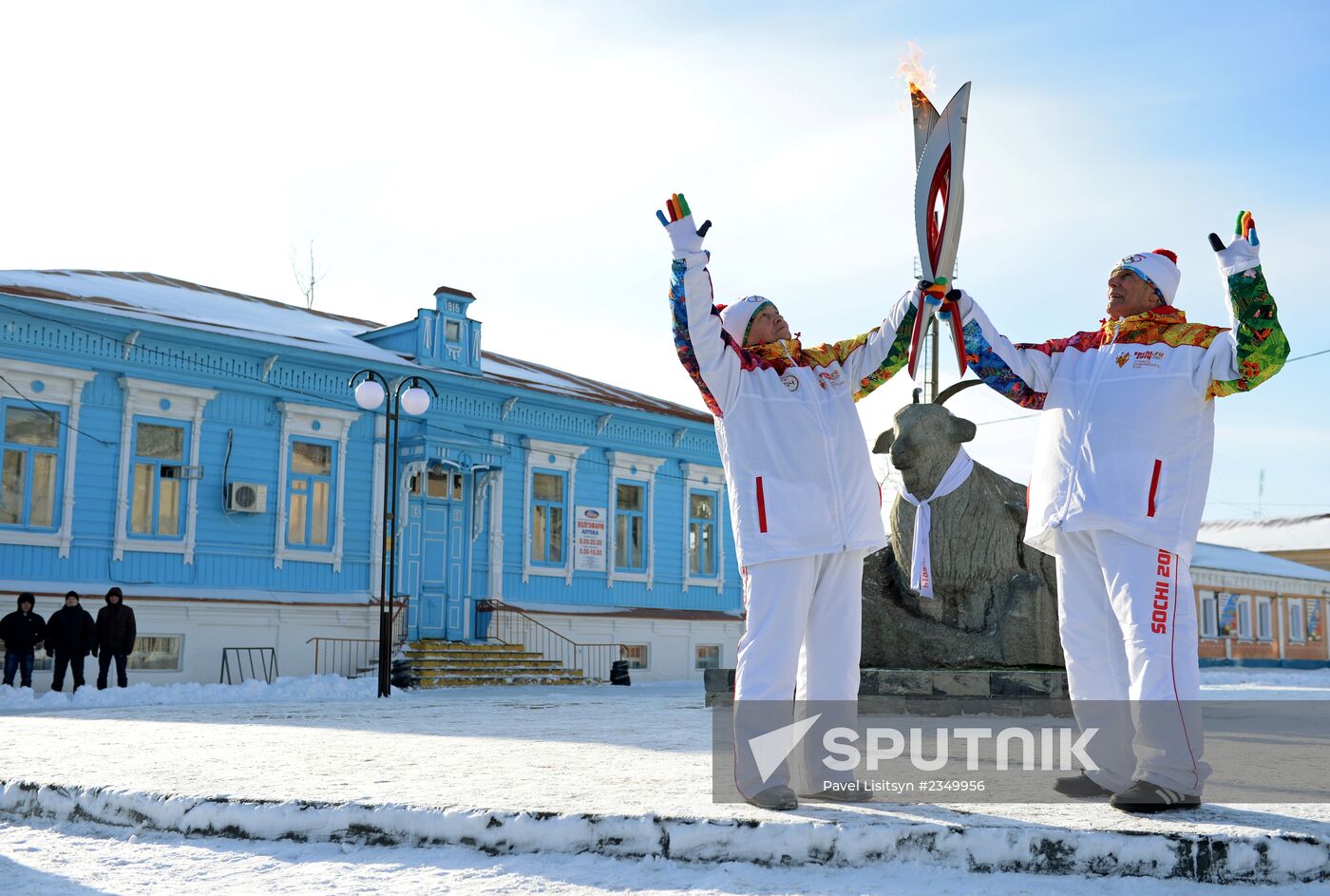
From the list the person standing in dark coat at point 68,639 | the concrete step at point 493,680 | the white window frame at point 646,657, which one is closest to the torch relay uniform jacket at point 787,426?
the person standing in dark coat at point 68,639

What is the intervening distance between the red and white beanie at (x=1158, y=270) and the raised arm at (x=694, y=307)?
57.0 inches

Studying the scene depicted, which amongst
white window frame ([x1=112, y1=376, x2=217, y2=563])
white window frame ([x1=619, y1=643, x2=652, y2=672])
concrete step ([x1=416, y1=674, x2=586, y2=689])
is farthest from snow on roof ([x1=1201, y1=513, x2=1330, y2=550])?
white window frame ([x1=112, y1=376, x2=217, y2=563])

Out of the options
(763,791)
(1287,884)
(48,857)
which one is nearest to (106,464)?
(48,857)

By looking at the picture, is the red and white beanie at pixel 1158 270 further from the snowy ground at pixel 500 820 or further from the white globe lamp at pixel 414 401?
the white globe lamp at pixel 414 401

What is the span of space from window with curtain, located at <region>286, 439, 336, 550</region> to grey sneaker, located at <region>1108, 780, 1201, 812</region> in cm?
1617

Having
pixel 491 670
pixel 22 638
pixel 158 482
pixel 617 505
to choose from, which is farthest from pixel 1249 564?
pixel 22 638

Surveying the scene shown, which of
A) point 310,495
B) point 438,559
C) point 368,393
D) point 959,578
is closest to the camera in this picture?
point 959,578

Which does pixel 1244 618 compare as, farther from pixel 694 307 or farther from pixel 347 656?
pixel 694 307

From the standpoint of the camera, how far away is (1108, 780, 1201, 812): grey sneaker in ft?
12.2

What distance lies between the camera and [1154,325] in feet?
14.0

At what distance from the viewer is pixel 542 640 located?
2070 cm

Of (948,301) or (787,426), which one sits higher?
(948,301)

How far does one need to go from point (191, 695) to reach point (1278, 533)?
49982mm

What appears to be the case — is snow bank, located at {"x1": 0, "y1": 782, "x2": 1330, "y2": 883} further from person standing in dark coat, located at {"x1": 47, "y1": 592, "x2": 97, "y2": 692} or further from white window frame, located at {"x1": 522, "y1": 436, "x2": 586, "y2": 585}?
white window frame, located at {"x1": 522, "y1": 436, "x2": 586, "y2": 585}
